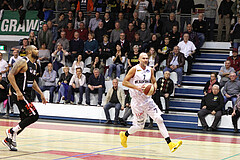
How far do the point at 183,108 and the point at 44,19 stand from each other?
8.65 metres

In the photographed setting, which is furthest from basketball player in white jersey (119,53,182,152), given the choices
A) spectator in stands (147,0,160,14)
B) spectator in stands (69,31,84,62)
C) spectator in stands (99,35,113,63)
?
spectator in stands (147,0,160,14)

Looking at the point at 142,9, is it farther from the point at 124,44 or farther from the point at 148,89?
the point at 148,89

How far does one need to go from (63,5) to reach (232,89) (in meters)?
9.66

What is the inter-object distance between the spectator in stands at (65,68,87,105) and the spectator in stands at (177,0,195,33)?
5.09m

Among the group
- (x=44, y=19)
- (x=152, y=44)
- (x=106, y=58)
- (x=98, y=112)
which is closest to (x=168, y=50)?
(x=152, y=44)

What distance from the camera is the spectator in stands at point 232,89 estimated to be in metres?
15.1

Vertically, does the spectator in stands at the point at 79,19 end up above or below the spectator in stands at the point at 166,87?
above

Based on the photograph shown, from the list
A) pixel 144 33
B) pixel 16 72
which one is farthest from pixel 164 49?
pixel 16 72

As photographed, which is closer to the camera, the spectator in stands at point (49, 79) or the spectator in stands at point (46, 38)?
the spectator in stands at point (49, 79)

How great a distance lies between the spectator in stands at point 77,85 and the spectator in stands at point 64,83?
28cm

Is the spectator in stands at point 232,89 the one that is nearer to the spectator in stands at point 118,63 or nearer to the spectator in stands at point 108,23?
the spectator in stands at point 118,63

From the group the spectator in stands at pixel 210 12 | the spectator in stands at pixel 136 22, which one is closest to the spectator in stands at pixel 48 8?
the spectator in stands at pixel 136 22

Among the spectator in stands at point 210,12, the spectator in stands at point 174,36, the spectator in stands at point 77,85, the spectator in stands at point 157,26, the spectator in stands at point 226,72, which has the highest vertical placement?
the spectator in stands at point 210,12

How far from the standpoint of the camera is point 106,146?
31.8 ft
